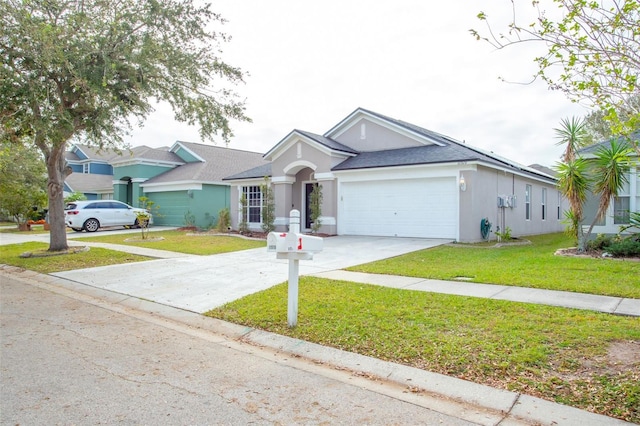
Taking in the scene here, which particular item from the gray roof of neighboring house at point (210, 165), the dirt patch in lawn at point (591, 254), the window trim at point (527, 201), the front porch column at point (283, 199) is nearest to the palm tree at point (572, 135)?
the dirt patch in lawn at point (591, 254)

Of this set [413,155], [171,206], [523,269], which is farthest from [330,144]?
[171,206]

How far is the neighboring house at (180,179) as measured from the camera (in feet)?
87.6

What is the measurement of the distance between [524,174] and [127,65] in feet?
53.3

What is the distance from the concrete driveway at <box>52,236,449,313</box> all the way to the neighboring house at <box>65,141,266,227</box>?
1332 centimetres

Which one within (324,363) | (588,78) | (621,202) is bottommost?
(324,363)

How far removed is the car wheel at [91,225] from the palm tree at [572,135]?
75.8 ft

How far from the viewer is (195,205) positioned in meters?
26.4

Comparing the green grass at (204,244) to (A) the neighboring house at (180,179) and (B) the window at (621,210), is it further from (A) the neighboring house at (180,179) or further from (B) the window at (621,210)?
(B) the window at (621,210)

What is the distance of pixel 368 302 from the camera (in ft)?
22.4

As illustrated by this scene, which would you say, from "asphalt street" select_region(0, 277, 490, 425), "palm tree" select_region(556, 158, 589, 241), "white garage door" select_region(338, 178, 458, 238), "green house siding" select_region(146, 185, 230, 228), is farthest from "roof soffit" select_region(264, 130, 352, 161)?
"asphalt street" select_region(0, 277, 490, 425)

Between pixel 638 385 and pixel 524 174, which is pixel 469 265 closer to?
pixel 638 385

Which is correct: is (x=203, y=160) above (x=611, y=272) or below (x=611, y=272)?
above

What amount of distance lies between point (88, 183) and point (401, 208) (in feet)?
103

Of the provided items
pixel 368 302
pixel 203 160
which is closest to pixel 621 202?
pixel 368 302
